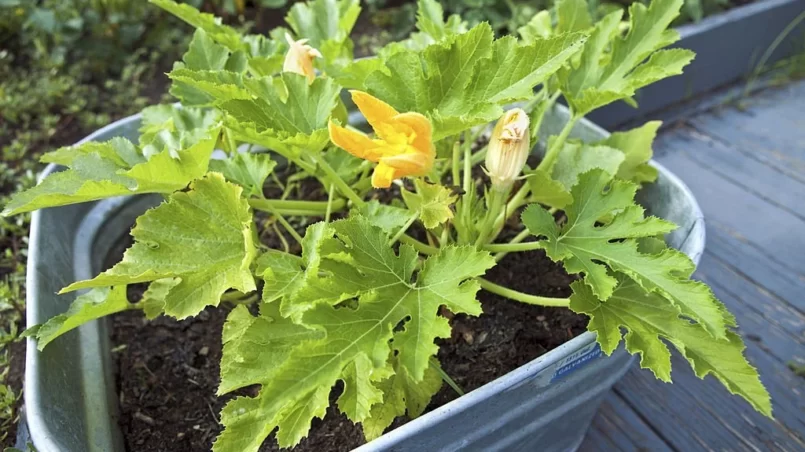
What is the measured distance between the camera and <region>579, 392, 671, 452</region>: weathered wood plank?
51.4 inches

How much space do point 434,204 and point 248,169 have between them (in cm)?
30

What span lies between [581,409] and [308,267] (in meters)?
0.51

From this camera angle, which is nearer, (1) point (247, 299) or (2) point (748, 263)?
(1) point (247, 299)

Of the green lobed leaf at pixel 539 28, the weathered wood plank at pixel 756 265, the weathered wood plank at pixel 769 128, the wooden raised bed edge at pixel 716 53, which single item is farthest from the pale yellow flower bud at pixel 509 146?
the weathered wood plank at pixel 769 128

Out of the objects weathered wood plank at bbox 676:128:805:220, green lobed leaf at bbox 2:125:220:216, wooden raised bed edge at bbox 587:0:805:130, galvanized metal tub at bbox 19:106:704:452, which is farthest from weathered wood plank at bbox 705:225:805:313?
green lobed leaf at bbox 2:125:220:216

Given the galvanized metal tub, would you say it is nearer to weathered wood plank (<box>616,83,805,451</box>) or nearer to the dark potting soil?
the dark potting soil

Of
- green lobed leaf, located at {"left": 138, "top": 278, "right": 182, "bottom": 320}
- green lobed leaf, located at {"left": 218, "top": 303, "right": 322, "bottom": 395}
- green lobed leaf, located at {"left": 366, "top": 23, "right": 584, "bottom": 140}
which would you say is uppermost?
green lobed leaf, located at {"left": 366, "top": 23, "right": 584, "bottom": 140}

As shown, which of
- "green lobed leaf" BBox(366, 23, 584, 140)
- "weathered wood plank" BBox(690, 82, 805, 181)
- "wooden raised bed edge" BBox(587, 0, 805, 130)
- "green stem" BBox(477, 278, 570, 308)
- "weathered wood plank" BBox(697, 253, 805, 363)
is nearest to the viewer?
"green lobed leaf" BBox(366, 23, 584, 140)

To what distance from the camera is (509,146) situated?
2.88 ft

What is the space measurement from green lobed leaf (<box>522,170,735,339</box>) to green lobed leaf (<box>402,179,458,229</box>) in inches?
4.0

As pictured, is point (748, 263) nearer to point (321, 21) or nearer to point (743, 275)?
point (743, 275)

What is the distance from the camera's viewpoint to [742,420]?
133 cm

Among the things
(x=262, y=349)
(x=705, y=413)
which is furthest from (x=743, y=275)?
(x=262, y=349)

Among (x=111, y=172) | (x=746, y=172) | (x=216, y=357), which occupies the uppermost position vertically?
(x=111, y=172)
